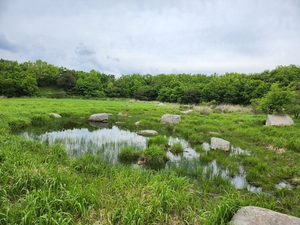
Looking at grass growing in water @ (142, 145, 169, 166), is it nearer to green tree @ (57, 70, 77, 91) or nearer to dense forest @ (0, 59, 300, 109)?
dense forest @ (0, 59, 300, 109)

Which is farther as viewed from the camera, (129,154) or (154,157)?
(129,154)

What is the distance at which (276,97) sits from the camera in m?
14.0

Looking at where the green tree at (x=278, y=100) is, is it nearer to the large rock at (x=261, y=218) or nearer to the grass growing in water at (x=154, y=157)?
the grass growing in water at (x=154, y=157)

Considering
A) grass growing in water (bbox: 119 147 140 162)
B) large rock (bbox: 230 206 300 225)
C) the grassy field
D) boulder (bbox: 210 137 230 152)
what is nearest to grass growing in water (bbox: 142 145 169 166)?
grass growing in water (bbox: 119 147 140 162)

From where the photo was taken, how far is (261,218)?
336cm

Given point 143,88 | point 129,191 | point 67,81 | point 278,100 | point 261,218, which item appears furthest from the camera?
point 143,88

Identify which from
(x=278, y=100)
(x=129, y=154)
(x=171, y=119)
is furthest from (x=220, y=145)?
(x=278, y=100)

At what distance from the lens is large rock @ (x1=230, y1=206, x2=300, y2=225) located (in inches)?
129

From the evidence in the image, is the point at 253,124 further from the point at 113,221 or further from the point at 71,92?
the point at 71,92

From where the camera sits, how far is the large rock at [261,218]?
3268 mm

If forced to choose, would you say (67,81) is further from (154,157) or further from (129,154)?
(154,157)

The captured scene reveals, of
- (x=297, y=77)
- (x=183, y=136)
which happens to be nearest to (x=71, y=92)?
(x=183, y=136)

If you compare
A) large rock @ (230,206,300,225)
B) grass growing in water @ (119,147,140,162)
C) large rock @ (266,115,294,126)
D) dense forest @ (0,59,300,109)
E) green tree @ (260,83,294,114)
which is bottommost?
grass growing in water @ (119,147,140,162)

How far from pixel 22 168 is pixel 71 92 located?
59945mm
